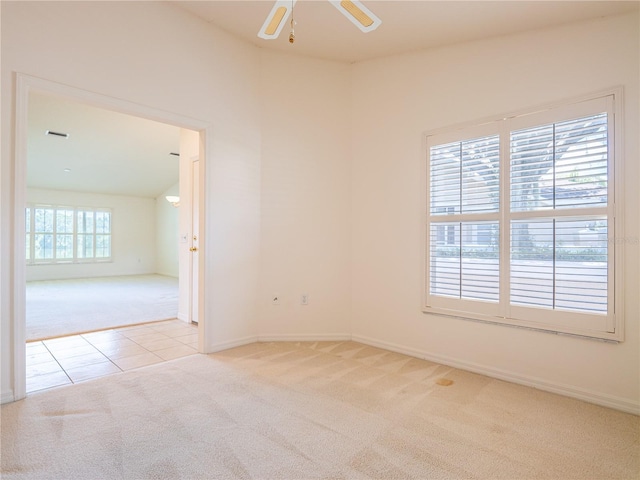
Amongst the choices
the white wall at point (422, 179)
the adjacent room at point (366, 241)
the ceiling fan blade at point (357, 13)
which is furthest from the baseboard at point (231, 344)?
the ceiling fan blade at point (357, 13)

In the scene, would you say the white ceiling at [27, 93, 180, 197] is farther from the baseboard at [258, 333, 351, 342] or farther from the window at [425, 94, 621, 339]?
the window at [425, 94, 621, 339]

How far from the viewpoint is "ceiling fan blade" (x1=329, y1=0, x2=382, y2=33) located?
1.75 m

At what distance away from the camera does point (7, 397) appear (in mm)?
2215

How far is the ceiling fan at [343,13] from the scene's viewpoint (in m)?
1.75

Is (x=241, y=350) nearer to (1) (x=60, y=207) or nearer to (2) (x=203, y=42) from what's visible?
(2) (x=203, y=42)

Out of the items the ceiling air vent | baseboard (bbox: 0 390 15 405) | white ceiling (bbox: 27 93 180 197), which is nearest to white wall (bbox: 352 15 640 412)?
baseboard (bbox: 0 390 15 405)

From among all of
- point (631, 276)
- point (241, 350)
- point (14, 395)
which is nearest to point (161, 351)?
point (241, 350)

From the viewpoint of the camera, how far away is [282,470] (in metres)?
1.62

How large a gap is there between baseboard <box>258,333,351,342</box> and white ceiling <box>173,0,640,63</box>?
303 centimetres

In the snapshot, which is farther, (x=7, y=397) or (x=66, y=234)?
(x=66, y=234)

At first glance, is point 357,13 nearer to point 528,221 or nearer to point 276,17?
point 276,17

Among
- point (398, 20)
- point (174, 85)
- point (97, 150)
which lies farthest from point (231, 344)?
point (97, 150)

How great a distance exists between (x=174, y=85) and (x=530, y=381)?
3.86 m

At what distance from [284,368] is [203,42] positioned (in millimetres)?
3110
